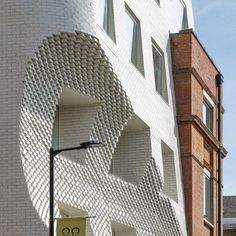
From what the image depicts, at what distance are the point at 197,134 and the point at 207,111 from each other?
133 inches

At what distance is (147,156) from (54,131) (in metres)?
5.37

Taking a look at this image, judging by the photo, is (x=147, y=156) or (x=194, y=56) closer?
(x=147, y=156)

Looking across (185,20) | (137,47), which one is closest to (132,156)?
(137,47)

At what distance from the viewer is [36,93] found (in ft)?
91.7

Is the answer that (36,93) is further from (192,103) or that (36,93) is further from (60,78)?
(192,103)

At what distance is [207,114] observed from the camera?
145ft

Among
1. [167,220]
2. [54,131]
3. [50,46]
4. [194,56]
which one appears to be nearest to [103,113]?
[54,131]

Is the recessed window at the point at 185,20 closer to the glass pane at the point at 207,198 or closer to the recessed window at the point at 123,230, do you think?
the glass pane at the point at 207,198

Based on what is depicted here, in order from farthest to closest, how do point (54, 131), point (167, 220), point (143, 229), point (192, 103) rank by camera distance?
point (192, 103), point (167, 220), point (143, 229), point (54, 131)

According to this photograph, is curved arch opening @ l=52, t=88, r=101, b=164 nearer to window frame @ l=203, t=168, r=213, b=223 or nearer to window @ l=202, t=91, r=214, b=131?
window frame @ l=203, t=168, r=213, b=223

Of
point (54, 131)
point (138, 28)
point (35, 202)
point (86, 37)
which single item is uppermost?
point (138, 28)

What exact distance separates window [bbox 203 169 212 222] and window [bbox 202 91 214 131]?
7.10ft

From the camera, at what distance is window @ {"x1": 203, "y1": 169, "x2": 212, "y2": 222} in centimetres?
4231

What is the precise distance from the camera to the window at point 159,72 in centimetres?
3872
